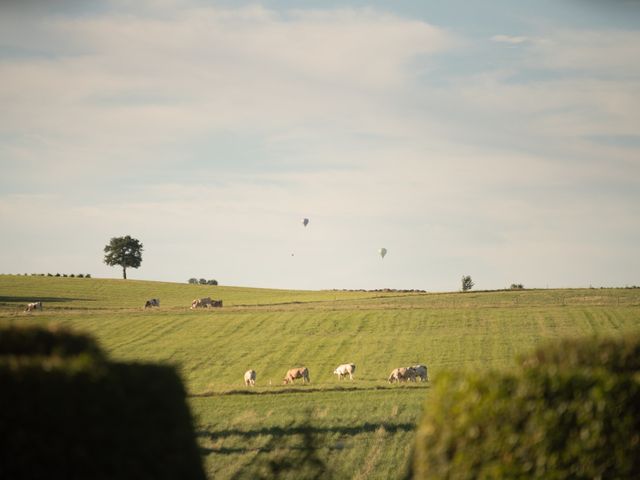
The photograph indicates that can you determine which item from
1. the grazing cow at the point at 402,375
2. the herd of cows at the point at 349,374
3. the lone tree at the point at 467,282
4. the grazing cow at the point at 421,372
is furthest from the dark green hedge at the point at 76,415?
the lone tree at the point at 467,282

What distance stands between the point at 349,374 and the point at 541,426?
127 ft

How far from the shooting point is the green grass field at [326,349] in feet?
74.1

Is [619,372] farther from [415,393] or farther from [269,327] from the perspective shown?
[269,327]

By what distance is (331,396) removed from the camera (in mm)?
36531

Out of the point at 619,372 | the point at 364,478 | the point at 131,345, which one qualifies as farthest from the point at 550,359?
the point at 131,345

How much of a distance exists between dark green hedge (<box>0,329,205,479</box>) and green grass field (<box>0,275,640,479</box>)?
4.58 ft

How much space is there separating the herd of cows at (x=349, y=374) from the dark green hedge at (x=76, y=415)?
34280 mm

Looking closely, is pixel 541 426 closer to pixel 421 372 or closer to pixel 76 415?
pixel 76 415

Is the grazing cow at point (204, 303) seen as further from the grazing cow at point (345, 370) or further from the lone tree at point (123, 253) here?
the lone tree at point (123, 253)

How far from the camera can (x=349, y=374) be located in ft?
158

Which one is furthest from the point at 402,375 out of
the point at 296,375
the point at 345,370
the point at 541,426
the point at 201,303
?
the point at 201,303

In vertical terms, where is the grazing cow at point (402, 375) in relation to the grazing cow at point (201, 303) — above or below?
below

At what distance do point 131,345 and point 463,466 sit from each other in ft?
166

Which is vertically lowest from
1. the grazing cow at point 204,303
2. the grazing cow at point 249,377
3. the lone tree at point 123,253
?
the grazing cow at point 249,377
